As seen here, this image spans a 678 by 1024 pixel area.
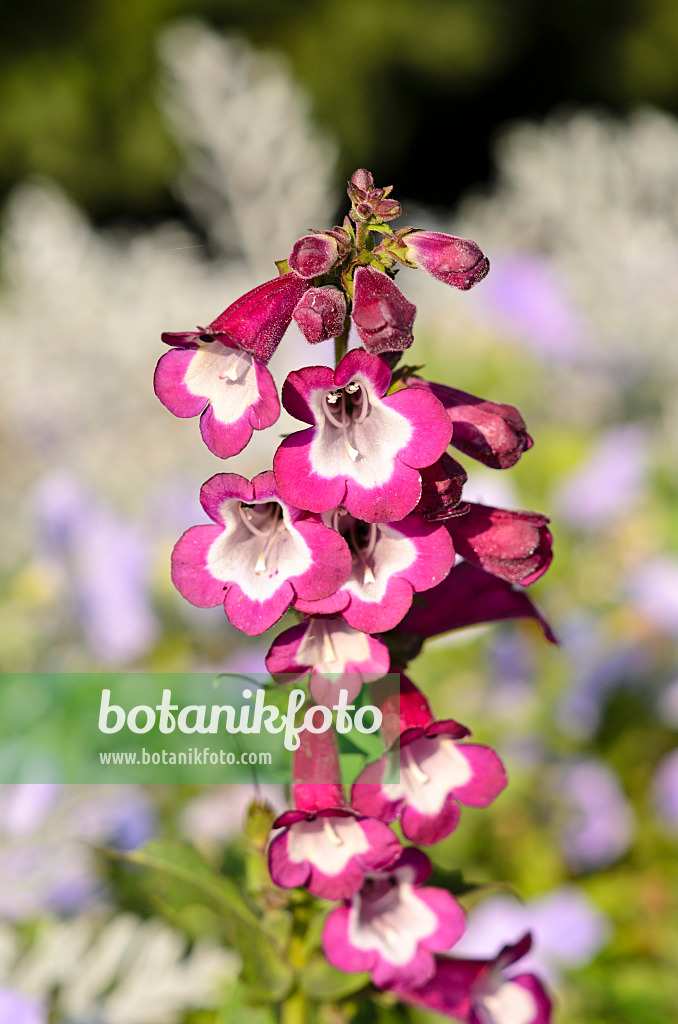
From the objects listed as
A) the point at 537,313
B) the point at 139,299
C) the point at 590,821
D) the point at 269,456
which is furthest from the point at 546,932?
the point at 139,299

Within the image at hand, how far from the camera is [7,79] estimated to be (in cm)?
397

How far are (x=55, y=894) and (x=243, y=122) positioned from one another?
1.76 meters

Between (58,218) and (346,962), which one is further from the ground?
(58,218)

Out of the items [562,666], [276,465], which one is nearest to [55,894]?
[276,465]

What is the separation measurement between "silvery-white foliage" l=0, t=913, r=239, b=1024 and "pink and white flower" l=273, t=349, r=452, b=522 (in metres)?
0.51

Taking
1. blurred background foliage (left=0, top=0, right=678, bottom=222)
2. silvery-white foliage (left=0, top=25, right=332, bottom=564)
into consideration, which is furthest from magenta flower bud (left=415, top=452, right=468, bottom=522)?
blurred background foliage (left=0, top=0, right=678, bottom=222)

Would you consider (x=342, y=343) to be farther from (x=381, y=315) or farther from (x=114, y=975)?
(x=114, y=975)

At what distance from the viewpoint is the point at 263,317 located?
46 centimetres

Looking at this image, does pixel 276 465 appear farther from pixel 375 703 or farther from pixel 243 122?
pixel 243 122

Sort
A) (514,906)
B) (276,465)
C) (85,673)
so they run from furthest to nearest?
(85,673) → (514,906) → (276,465)

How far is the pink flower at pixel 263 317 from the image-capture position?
450 mm

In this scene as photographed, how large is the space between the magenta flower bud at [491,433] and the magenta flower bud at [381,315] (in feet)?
0.18

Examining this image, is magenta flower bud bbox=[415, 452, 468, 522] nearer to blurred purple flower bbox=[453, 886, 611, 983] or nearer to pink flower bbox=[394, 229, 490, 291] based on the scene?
pink flower bbox=[394, 229, 490, 291]

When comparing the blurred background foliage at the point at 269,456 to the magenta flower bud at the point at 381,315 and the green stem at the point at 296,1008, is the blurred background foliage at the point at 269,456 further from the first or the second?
the magenta flower bud at the point at 381,315
